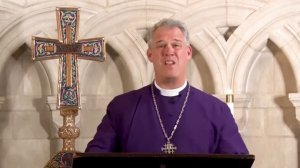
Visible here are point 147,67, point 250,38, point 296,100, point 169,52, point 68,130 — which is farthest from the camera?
point 147,67

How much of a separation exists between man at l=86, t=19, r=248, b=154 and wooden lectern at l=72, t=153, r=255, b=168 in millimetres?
503

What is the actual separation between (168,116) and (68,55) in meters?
0.99

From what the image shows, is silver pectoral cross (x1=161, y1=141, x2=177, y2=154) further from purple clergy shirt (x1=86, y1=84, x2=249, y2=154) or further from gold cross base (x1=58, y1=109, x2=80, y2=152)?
gold cross base (x1=58, y1=109, x2=80, y2=152)

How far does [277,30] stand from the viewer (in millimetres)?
3939

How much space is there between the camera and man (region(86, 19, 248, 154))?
A: 104 inches

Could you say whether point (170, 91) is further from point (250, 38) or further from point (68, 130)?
point (250, 38)

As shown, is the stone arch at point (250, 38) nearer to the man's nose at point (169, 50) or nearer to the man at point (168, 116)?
the man at point (168, 116)

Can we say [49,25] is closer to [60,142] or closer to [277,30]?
[60,142]

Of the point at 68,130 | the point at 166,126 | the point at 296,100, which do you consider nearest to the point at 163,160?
the point at 166,126

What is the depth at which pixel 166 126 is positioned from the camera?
2775 millimetres

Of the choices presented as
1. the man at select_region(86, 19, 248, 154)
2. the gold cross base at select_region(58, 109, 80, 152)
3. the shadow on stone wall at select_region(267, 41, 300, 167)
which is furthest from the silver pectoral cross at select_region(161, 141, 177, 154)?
the shadow on stone wall at select_region(267, 41, 300, 167)

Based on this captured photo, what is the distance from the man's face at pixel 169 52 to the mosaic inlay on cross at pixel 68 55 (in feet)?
3.05

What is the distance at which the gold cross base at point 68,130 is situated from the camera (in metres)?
3.45

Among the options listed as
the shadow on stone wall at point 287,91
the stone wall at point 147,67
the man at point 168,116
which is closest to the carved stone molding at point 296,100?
the stone wall at point 147,67
